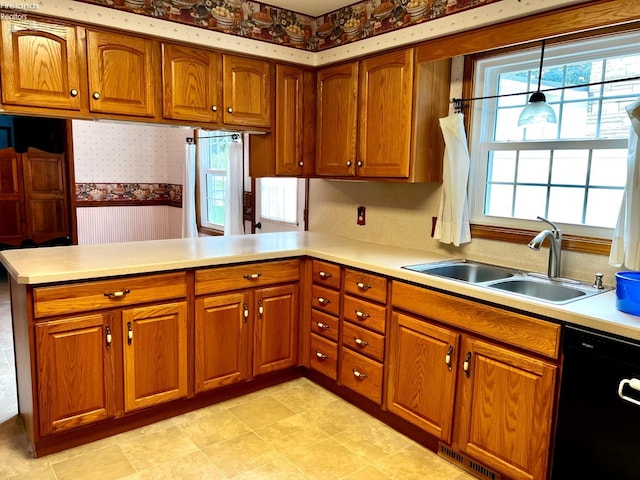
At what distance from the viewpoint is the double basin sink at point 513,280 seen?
2.16 meters

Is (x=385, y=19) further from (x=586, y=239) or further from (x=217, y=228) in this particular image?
(x=217, y=228)

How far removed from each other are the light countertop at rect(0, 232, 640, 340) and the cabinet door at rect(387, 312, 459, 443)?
25 centimetres

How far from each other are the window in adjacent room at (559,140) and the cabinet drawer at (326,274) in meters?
0.90

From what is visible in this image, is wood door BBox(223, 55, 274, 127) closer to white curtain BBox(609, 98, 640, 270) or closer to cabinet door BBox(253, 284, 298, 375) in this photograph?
cabinet door BBox(253, 284, 298, 375)

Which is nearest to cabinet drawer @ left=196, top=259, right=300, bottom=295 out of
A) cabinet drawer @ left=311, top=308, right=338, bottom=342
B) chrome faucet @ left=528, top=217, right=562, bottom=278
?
cabinet drawer @ left=311, top=308, right=338, bottom=342

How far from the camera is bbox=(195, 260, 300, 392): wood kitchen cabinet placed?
2648 mm

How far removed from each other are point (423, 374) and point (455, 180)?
110cm

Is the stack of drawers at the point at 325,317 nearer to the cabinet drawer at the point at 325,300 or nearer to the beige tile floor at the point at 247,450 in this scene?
the cabinet drawer at the point at 325,300

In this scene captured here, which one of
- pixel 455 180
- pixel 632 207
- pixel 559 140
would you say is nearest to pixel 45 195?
pixel 455 180

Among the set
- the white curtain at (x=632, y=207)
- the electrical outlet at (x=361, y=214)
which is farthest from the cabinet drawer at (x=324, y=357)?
the white curtain at (x=632, y=207)

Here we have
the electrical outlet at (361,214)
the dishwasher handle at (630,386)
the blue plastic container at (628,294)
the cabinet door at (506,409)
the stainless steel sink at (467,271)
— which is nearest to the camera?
the dishwasher handle at (630,386)

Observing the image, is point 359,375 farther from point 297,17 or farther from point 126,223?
point 126,223

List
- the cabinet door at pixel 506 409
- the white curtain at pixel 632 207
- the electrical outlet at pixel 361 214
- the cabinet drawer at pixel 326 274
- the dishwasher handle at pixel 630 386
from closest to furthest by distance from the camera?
the dishwasher handle at pixel 630 386 < the cabinet door at pixel 506 409 < the white curtain at pixel 632 207 < the cabinet drawer at pixel 326 274 < the electrical outlet at pixel 361 214

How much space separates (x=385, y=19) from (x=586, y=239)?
5.58 ft
